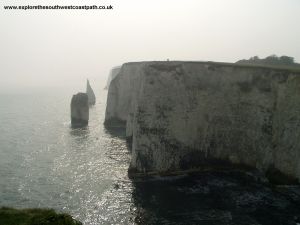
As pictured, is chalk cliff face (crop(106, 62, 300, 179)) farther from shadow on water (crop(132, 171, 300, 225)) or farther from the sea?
shadow on water (crop(132, 171, 300, 225))

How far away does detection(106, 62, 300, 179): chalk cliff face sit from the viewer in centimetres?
4922

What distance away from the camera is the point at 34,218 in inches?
996

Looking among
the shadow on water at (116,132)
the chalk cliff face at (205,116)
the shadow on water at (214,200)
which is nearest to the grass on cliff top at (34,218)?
the shadow on water at (214,200)

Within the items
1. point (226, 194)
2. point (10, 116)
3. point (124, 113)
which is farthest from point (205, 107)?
point (10, 116)

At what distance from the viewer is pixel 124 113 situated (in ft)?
284

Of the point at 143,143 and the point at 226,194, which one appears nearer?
the point at 226,194

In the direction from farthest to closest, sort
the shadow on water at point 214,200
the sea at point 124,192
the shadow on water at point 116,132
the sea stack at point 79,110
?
1. the sea stack at point 79,110
2. the shadow on water at point 116,132
3. the sea at point 124,192
4. the shadow on water at point 214,200

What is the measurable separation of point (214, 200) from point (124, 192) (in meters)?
10.5

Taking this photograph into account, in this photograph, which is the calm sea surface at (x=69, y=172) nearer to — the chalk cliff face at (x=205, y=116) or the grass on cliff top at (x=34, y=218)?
the chalk cliff face at (x=205, y=116)

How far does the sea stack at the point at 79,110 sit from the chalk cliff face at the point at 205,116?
119 feet

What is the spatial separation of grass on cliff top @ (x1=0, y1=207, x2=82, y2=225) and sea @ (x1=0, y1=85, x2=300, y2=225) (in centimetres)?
957

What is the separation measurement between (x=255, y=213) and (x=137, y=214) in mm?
12290

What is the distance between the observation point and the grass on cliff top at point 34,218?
933 inches

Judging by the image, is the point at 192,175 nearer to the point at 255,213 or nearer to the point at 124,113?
the point at 255,213
